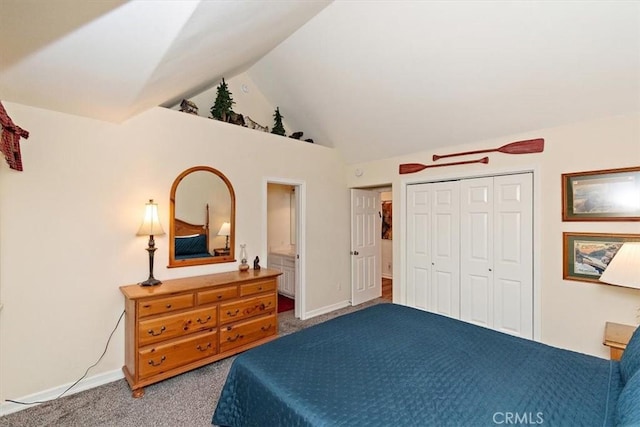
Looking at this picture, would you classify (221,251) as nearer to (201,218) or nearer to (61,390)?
(201,218)

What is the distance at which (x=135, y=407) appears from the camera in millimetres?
2127

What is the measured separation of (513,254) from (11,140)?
4.50 meters

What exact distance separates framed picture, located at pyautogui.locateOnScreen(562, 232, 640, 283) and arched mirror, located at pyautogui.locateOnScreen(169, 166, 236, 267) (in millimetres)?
3489

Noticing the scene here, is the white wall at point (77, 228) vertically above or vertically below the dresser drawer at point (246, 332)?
above

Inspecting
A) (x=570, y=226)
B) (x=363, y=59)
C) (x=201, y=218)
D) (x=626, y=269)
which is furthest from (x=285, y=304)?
(x=626, y=269)

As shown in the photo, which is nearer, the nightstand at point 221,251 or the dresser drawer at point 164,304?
the dresser drawer at point 164,304

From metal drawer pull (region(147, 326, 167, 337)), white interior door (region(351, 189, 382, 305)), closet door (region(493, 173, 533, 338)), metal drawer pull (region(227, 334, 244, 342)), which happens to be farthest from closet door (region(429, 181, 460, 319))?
metal drawer pull (region(147, 326, 167, 337))

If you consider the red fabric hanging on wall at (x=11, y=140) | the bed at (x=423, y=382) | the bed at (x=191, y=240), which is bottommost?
the bed at (x=423, y=382)

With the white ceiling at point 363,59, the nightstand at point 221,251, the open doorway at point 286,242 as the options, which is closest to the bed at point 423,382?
the nightstand at point 221,251

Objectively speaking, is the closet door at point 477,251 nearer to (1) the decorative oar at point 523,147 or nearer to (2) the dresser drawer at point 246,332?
(1) the decorative oar at point 523,147

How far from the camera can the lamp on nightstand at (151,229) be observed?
8.42 feet

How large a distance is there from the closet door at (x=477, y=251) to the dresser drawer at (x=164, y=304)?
3.14 m

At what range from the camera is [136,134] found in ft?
8.66

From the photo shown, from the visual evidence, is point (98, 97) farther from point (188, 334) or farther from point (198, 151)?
point (188, 334)
